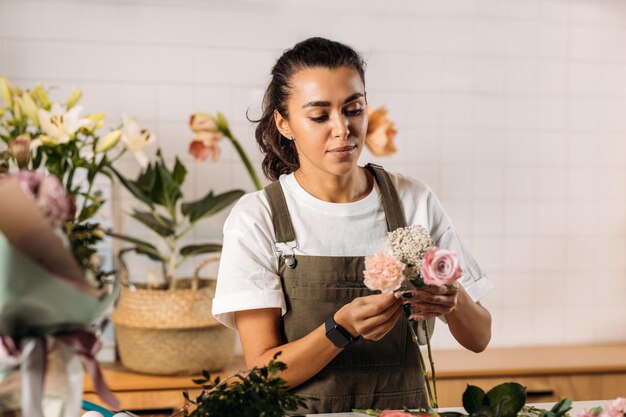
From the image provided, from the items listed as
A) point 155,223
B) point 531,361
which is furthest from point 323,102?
point 531,361

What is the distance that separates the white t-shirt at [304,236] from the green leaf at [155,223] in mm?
933

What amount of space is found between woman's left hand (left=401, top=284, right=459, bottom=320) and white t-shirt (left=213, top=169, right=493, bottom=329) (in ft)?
1.23

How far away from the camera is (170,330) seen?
2781mm

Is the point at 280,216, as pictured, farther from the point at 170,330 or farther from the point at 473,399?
the point at 170,330

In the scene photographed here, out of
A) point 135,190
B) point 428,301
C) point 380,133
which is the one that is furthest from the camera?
point 380,133

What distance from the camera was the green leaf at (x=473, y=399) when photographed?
1.27 metres

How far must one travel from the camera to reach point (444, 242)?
6.38 ft

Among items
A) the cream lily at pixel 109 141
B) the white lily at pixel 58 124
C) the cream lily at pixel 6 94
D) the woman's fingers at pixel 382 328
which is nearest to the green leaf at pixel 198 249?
the cream lily at pixel 109 141

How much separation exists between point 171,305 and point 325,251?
105cm

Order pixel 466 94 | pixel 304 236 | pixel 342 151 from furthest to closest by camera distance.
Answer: pixel 466 94, pixel 304 236, pixel 342 151

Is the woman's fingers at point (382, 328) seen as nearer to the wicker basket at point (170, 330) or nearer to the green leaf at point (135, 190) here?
the wicker basket at point (170, 330)

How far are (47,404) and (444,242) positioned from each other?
4.01ft

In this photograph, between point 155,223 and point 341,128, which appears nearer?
point 341,128

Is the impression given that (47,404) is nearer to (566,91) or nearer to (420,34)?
(420,34)
